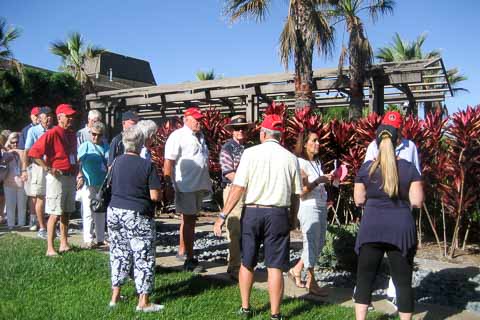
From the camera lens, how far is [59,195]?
594 centimetres

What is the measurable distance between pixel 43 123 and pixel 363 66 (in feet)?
24.9

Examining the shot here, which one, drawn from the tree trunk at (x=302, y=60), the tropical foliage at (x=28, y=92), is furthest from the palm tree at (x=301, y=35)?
the tropical foliage at (x=28, y=92)

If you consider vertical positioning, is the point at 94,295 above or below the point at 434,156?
below

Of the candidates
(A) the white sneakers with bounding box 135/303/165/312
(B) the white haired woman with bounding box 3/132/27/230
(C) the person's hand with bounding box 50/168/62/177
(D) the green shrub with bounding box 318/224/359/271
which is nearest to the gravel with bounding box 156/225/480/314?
(D) the green shrub with bounding box 318/224/359/271

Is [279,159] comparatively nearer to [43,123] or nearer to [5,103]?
[43,123]

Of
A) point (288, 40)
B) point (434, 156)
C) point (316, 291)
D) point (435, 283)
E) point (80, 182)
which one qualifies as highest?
point (288, 40)

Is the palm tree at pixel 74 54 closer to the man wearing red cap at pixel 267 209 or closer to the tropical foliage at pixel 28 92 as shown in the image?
the tropical foliage at pixel 28 92

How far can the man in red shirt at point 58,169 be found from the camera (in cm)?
587

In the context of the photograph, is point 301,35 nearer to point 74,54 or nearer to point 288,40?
point 288,40

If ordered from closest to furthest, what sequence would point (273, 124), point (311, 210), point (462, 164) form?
point (273, 124)
point (311, 210)
point (462, 164)

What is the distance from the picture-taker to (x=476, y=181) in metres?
6.70

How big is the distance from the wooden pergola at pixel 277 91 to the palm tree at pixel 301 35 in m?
1.53

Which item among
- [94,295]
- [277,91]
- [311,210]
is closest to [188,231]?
[94,295]

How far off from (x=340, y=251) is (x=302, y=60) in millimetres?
5990
